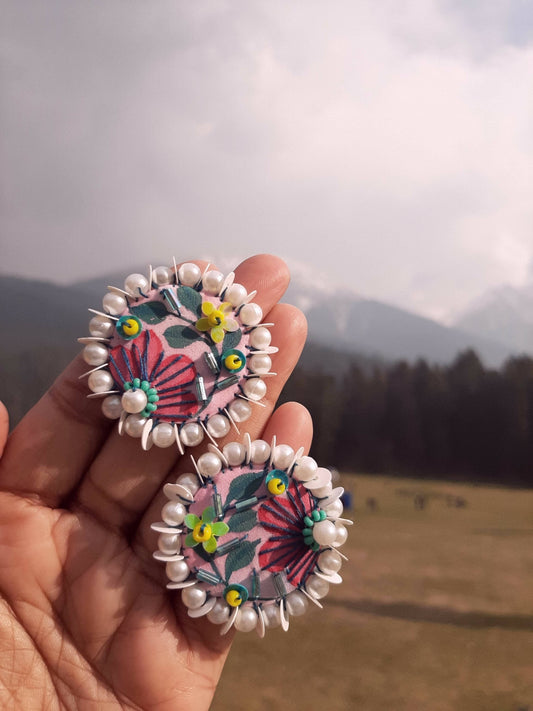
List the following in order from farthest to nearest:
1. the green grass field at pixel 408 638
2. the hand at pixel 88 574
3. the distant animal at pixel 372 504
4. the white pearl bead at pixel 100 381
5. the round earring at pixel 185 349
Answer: the distant animal at pixel 372 504
the green grass field at pixel 408 638
the round earring at pixel 185 349
the white pearl bead at pixel 100 381
the hand at pixel 88 574

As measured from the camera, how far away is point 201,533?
159cm

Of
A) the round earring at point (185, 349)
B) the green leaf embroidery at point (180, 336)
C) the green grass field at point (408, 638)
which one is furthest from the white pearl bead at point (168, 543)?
the green grass field at point (408, 638)

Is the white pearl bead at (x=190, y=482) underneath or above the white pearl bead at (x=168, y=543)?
above

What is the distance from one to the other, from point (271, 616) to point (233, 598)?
0.14 metres

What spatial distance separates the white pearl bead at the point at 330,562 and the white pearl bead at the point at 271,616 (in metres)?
0.18

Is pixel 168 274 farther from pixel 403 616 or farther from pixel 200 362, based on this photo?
pixel 403 616

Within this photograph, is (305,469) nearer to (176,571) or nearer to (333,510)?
(333,510)

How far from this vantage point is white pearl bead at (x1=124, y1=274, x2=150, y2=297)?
5.78ft

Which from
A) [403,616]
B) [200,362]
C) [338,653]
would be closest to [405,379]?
[403,616]

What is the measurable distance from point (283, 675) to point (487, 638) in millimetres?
1579

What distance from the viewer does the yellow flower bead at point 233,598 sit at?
5.12 ft

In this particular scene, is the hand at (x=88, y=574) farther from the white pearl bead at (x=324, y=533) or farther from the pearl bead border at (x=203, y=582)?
the white pearl bead at (x=324, y=533)

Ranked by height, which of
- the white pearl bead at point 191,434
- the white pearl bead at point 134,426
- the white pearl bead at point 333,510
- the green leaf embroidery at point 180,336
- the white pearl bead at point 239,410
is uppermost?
the green leaf embroidery at point 180,336

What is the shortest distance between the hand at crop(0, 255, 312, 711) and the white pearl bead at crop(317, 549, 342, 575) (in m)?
0.33
